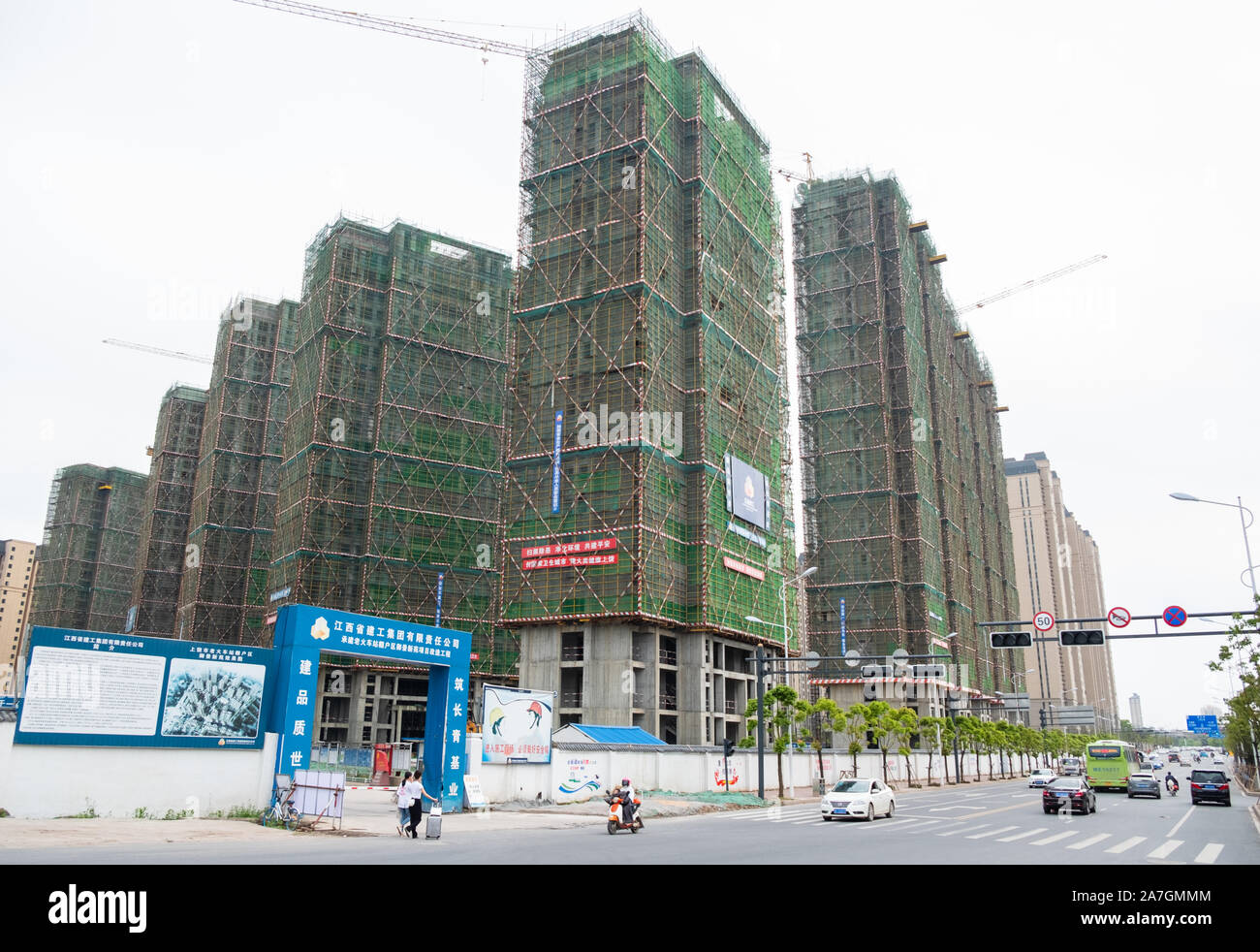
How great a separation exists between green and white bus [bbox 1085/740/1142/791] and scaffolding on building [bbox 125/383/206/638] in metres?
103

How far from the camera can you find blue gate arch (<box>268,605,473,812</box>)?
27297 millimetres

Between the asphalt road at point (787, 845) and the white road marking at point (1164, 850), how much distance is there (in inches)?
2.1

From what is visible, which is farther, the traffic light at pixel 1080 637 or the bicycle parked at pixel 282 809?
the traffic light at pixel 1080 637

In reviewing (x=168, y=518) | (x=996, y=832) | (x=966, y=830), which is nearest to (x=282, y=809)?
(x=966, y=830)

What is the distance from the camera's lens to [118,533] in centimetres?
13575

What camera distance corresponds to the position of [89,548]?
134875mm

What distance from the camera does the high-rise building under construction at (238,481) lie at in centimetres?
10319

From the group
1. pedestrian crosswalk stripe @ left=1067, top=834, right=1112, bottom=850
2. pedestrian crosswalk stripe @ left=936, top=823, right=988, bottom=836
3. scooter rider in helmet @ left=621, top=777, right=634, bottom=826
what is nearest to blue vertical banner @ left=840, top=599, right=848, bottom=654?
pedestrian crosswalk stripe @ left=936, top=823, right=988, bottom=836

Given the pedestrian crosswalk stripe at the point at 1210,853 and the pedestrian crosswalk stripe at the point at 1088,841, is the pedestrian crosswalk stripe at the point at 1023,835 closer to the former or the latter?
the pedestrian crosswalk stripe at the point at 1088,841

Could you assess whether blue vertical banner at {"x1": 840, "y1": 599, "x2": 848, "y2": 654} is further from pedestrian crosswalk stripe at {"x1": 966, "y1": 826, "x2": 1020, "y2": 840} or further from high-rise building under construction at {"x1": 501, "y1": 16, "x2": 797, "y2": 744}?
pedestrian crosswalk stripe at {"x1": 966, "y1": 826, "x2": 1020, "y2": 840}

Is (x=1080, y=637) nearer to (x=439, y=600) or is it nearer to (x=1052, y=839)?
(x=1052, y=839)

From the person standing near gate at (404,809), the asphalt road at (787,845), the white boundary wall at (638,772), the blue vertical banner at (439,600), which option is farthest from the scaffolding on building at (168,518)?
the person standing near gate at (404,809)

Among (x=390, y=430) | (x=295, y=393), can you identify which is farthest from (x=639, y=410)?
(x=295, y=393)
